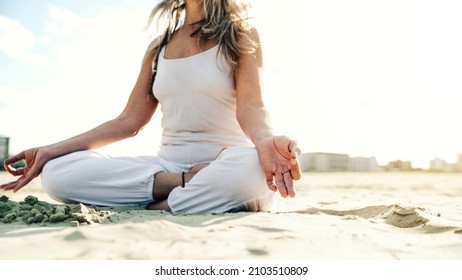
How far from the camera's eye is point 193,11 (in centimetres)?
337

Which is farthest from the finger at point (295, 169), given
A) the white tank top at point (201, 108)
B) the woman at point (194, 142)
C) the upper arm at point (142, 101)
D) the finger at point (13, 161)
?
the finger at point (13, 161)

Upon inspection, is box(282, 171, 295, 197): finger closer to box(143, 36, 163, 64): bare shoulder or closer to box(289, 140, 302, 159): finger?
box(289, 140, 302, 159): finger

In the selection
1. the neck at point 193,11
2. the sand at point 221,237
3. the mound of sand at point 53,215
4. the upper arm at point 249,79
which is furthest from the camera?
the neck at point 193,11

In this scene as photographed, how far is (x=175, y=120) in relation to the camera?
3057mm

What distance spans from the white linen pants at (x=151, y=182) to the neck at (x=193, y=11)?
41.7 inches

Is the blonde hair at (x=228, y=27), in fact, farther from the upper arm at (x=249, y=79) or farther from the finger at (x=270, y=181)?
the finger at (x=270, y=181)

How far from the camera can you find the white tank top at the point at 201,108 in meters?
2.96

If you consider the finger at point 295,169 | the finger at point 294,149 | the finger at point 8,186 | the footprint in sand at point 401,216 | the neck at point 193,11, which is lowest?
the footprint in sand at point 401,216

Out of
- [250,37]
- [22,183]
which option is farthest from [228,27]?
[22,183]

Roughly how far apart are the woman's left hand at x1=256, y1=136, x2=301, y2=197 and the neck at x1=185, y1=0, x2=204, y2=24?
1.31 m

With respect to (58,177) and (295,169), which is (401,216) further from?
(58,177)

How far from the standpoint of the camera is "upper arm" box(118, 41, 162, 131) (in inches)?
133

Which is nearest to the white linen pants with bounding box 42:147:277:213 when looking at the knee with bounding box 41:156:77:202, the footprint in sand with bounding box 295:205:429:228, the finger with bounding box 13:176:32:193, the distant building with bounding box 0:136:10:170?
the knee with bounding box 41:156:77:202

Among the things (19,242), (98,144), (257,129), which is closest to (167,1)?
(98,144)
